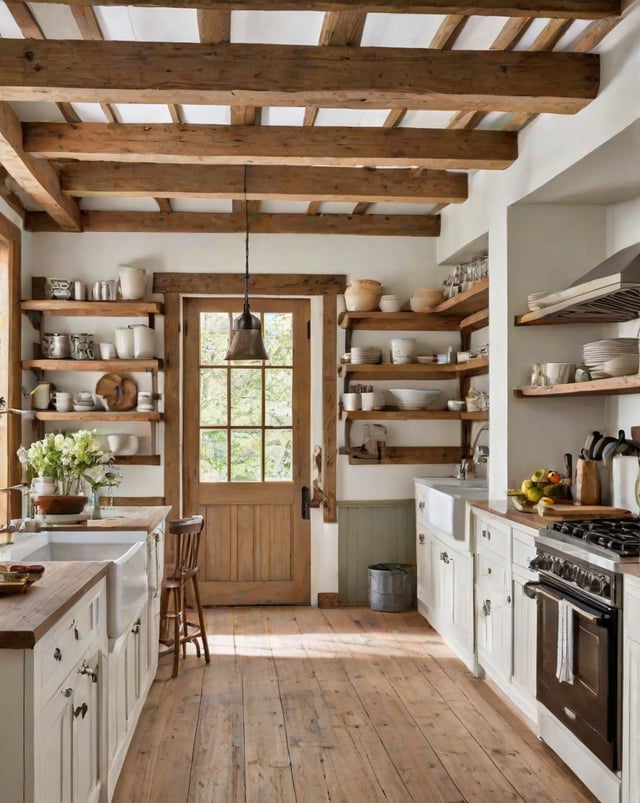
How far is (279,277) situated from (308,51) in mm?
2879

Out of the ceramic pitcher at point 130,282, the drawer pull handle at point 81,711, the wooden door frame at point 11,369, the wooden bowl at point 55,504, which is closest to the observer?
the drawer pull handle at point 81,711

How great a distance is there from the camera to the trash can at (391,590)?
233 inches

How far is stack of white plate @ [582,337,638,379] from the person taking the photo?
12.3 ft

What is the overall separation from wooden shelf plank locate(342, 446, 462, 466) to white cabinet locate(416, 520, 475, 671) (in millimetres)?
538

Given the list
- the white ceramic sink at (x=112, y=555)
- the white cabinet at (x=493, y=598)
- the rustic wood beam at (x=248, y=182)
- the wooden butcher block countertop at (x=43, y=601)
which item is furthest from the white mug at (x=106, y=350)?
the wooden butcher block countertop at (x=43, y=601)

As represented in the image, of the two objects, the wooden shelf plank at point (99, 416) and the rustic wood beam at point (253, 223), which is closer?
the wooden shelf plank at point (99, 416)

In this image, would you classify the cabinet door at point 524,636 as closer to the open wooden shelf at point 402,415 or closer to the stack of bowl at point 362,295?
the open wooden shelf at point 402,415

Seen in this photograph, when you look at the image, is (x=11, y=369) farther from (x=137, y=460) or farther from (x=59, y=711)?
(x=59, y=711)

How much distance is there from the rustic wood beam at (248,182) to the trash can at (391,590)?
2617mm

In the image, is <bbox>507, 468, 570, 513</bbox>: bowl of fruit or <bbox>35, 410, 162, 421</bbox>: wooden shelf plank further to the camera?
<bbox>35, 410, 162, 421</bbox>: wooden shelf plank

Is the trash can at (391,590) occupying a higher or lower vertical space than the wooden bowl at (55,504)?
lower

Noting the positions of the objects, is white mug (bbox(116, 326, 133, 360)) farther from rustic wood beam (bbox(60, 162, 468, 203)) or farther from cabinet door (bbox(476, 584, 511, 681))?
cabinet door (bbox(476, 584, 511, 681))

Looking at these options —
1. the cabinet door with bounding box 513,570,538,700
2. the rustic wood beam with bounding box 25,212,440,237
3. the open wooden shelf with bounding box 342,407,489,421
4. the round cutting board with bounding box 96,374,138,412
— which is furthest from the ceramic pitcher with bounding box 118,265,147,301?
the cabinet door with bounding box 513,570,538,700

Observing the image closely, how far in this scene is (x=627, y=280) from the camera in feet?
10.7
